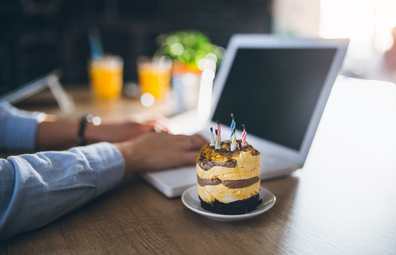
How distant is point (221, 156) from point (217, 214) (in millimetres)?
83

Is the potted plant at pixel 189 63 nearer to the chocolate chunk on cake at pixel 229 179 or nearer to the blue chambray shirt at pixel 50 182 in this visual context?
the blue chambray shirt at pixel 50 182

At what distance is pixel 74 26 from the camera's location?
8.65ft

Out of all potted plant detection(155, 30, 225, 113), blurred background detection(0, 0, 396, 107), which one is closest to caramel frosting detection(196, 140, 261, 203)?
potted plant detection(155, 30, 225, 113)

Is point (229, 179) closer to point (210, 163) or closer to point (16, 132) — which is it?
point (210, 163)

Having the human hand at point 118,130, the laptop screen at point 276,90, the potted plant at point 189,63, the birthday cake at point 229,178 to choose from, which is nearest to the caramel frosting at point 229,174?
the birthday cake at point 229,178

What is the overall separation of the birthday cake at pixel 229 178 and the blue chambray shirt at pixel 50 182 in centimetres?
20

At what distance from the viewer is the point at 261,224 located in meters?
0.47

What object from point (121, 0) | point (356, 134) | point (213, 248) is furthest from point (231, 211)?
point (121, 0)

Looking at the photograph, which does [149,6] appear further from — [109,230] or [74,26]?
[109,230]

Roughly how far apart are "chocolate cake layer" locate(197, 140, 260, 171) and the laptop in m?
0.12

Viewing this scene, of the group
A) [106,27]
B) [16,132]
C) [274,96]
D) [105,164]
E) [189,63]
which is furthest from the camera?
[106,27]

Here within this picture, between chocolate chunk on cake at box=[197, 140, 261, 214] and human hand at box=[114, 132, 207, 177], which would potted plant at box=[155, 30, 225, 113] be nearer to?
human hand at box=[114, 132, 207, 177]

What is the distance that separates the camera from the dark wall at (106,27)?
2.43 metres

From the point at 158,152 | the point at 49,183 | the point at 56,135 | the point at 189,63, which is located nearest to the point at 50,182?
the point at 49,183
